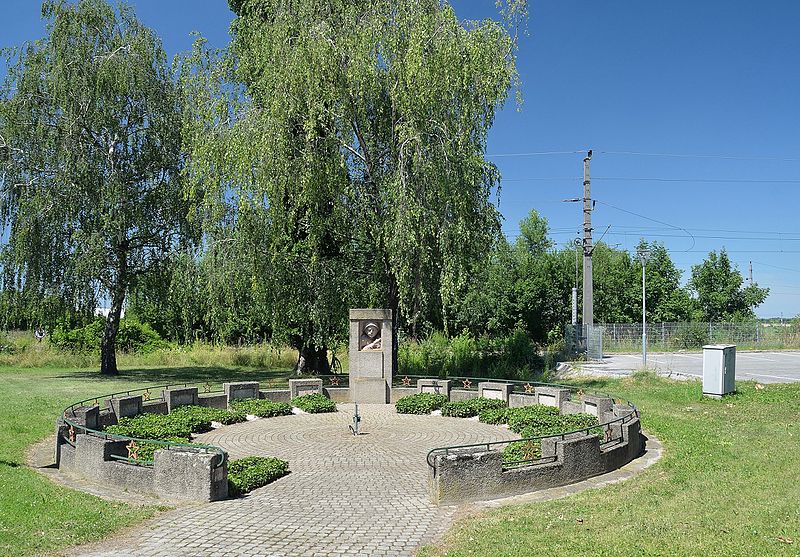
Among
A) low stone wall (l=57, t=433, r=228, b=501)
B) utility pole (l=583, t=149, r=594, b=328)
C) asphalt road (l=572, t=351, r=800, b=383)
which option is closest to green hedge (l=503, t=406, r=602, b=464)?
low stone wall (l=57, t=433, r=228, b=501)

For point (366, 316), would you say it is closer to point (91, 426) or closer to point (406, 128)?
point (406, 128)

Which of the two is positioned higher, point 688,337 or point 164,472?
point 688,337

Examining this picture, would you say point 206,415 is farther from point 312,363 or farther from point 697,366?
point 697,366

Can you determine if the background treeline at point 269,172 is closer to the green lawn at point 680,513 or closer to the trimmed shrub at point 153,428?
the trimmed shrub at point 153,428

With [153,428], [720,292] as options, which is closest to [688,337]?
[720,292]

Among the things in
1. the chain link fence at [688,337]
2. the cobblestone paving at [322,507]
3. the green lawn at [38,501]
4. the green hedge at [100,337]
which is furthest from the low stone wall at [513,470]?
the chain link fence at [688,337]

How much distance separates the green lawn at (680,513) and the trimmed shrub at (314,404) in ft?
27.7

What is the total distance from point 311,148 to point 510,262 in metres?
28.5

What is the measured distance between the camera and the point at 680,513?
7.86 m

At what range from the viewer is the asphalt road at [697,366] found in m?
25.8

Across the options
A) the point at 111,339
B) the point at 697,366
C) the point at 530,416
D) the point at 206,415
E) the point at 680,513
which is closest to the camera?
the point at 680,513

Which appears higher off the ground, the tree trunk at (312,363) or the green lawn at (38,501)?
the tree trunk at (312,363)

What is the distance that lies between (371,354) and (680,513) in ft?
41.8

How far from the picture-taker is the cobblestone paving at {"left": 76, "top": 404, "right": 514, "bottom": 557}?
7441mm
